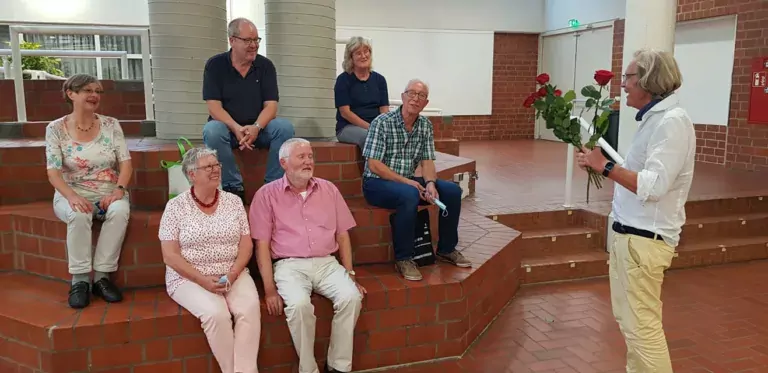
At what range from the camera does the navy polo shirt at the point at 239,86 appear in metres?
3.67

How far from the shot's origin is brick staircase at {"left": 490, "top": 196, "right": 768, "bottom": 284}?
4703 mm

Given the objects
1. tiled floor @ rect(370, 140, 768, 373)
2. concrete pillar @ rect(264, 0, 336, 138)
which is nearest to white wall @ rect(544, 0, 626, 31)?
tiled floor @ rect(370, 140, 768, 373)

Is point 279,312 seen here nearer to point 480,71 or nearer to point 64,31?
point 64,31

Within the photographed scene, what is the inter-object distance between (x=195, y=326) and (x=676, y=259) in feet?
13.2

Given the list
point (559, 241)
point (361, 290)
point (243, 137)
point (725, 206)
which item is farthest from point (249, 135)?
point (725, 206)

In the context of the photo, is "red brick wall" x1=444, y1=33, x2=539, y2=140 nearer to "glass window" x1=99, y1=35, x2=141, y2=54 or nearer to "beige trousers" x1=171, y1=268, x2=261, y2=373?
"glass window" x1=99, y1=35, x2=141, y2=54

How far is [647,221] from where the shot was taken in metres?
2.35

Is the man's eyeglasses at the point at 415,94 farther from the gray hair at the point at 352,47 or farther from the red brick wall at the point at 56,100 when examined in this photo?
the red brick wall at the point at 56,100

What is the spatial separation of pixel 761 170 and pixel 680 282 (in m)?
4.27

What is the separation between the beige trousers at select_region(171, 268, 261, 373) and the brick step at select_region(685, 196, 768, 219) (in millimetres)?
4399

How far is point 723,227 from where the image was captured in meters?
5.48

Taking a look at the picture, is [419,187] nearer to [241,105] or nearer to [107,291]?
[241,105]

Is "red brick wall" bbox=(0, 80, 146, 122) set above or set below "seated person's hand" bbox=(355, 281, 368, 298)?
above

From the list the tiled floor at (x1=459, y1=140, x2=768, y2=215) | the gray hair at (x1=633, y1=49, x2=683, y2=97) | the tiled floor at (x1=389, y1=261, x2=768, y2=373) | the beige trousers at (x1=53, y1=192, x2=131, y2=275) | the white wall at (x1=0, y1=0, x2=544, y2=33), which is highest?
the white wall at (x1=0, y1=0, x2=544, y2=33)
